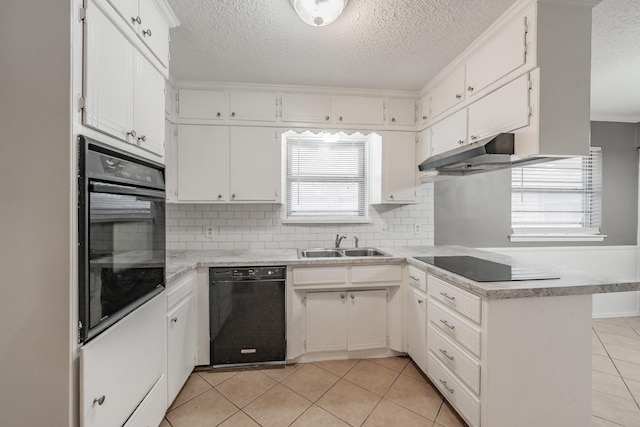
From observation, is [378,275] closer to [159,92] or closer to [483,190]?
[483,190]

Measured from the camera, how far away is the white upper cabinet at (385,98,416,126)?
9.48 ft

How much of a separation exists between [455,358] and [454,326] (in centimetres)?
20

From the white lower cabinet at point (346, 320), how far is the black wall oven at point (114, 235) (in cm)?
131

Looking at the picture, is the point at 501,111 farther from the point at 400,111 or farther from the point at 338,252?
the point at 338,252

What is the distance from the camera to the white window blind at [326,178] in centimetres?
309

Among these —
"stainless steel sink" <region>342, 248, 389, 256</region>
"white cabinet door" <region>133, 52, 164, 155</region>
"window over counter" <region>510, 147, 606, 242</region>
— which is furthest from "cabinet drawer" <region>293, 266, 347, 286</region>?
"window over counter" <region>510, 147, 606, 242</region>

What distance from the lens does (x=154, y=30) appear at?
1554 millimetres

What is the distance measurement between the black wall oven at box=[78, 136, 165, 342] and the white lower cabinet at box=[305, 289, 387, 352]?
131cm

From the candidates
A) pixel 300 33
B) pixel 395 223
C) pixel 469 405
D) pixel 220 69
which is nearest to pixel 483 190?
pixel 395 223

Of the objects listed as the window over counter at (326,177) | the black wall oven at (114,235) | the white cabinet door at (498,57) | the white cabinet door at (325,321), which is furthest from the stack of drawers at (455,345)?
the black wall oven at (114,235)

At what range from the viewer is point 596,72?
2.50 m

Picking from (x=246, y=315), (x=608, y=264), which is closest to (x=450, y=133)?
(x=246, y=315)

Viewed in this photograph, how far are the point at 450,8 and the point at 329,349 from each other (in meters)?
2.62

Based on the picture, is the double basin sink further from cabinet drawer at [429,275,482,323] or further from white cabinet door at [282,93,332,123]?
white cabinet door at [282,93,332,123]
